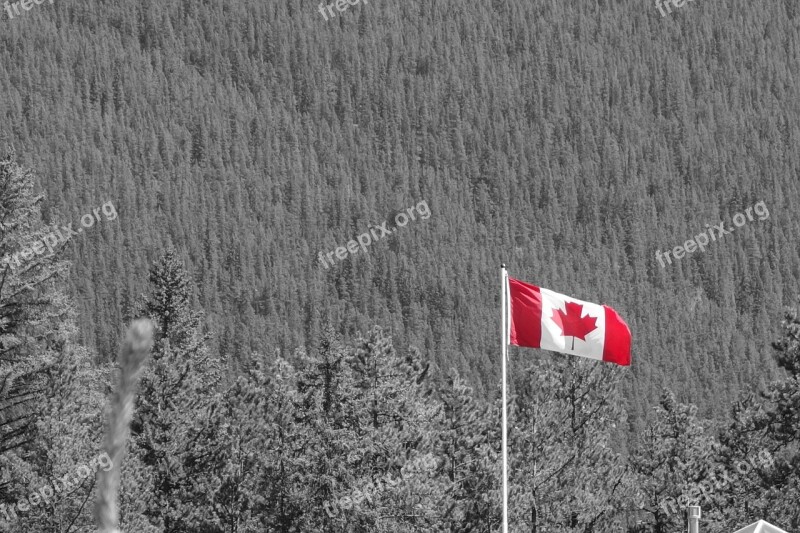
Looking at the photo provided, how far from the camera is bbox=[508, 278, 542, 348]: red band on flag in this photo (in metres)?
18.8

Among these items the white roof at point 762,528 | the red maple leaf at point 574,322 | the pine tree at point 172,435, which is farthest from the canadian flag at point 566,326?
the pine tree at point 172,435

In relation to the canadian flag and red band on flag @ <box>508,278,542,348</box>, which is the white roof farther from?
red band on flag @ <box>508,278,542,348</box>

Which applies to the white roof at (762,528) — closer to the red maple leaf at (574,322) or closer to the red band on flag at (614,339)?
the red band on flag at (614,339)

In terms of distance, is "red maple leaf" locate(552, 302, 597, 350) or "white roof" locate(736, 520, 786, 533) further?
"white roof" locate(736, 520, 786, 533)

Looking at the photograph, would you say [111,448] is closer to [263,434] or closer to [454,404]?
[263,434]

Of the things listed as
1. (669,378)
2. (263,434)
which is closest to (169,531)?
(263,434)

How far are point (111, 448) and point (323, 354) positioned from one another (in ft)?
109

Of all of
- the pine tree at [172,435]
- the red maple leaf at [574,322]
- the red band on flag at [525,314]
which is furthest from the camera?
the pine tree at [172,435]

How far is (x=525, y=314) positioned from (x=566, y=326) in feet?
2.08

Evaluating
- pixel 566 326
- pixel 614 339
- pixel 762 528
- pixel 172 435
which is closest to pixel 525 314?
pixel 566 326

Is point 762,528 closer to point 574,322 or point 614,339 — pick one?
point 614,339

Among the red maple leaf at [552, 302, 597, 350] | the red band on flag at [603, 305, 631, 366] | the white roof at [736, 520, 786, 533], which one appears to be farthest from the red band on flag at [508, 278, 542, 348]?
the white roof at [736, 520, 786, 533]

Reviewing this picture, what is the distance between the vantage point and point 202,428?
37.4 metres

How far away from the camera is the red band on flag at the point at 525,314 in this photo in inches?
741
